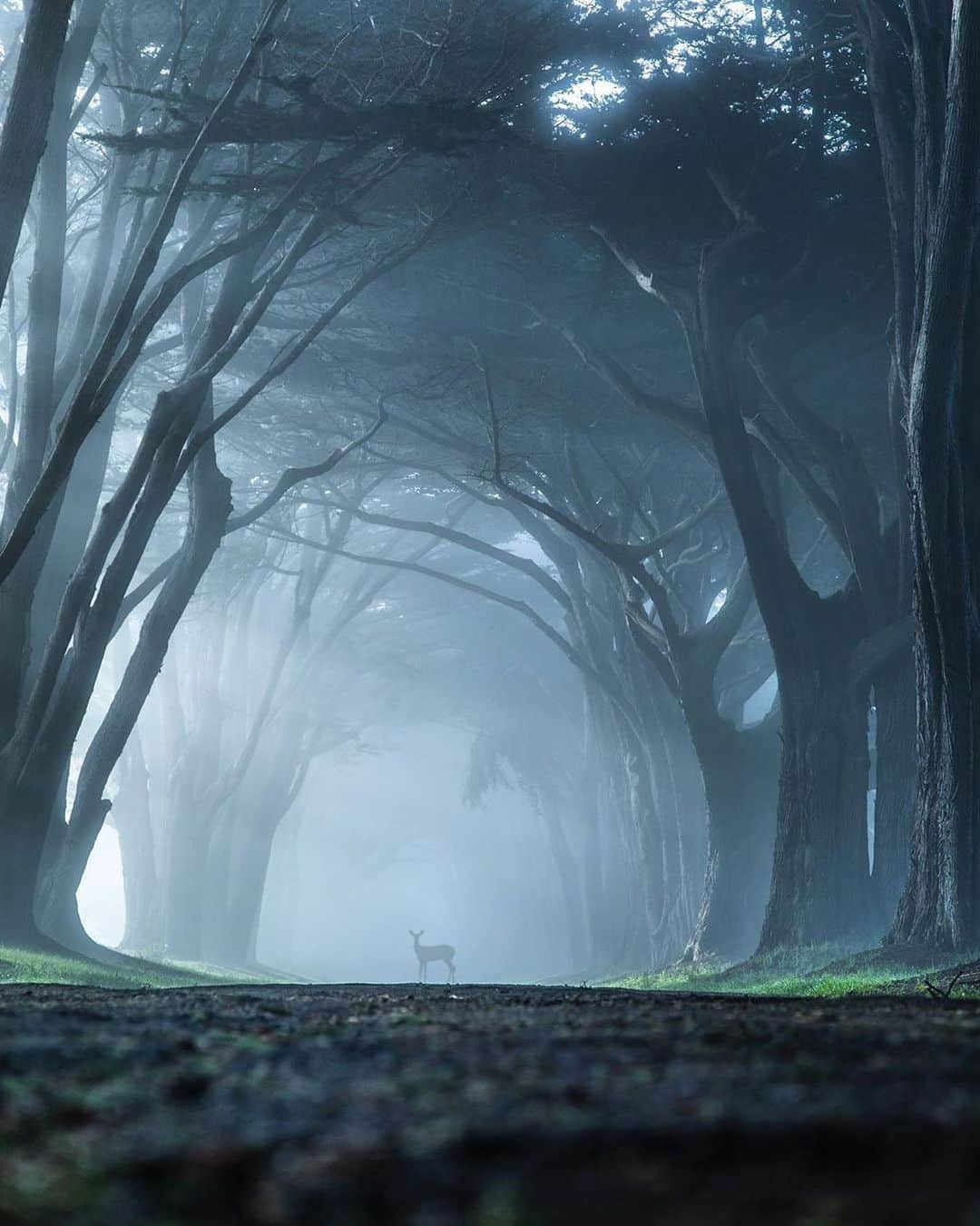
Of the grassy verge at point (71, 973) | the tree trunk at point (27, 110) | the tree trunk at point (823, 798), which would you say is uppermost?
the tree trunk at point (27, 110)

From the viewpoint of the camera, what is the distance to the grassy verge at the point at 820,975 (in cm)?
772

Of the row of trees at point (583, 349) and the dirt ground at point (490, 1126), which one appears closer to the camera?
the dirt ground at point (490, 1126)

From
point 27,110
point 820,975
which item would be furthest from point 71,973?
point 27,110

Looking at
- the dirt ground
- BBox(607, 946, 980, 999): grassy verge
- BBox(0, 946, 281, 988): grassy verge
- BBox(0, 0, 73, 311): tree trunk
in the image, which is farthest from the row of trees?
the dirt ground

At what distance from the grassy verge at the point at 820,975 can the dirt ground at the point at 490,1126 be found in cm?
413

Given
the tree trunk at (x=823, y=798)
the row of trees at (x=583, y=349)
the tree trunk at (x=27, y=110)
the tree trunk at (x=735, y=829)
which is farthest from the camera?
the tree trunk at (x=735, y=829)

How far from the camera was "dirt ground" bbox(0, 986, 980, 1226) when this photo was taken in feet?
3.76

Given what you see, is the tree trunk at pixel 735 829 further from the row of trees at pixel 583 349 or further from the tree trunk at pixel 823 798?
the tree trunk at pixel 823 798

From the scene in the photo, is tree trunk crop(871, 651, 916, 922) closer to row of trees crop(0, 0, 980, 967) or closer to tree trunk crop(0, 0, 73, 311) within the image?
row of trees crop(0, 0, 980, 967)

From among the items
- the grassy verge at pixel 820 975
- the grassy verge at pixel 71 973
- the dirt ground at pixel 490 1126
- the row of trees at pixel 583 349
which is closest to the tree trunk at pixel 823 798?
the row of trees at pixel 583 349

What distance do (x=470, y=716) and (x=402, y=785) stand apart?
28.6 metres

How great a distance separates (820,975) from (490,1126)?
9288 millimetres

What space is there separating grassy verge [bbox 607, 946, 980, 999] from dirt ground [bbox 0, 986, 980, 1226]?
13.6ft

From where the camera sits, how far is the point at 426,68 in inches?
463
